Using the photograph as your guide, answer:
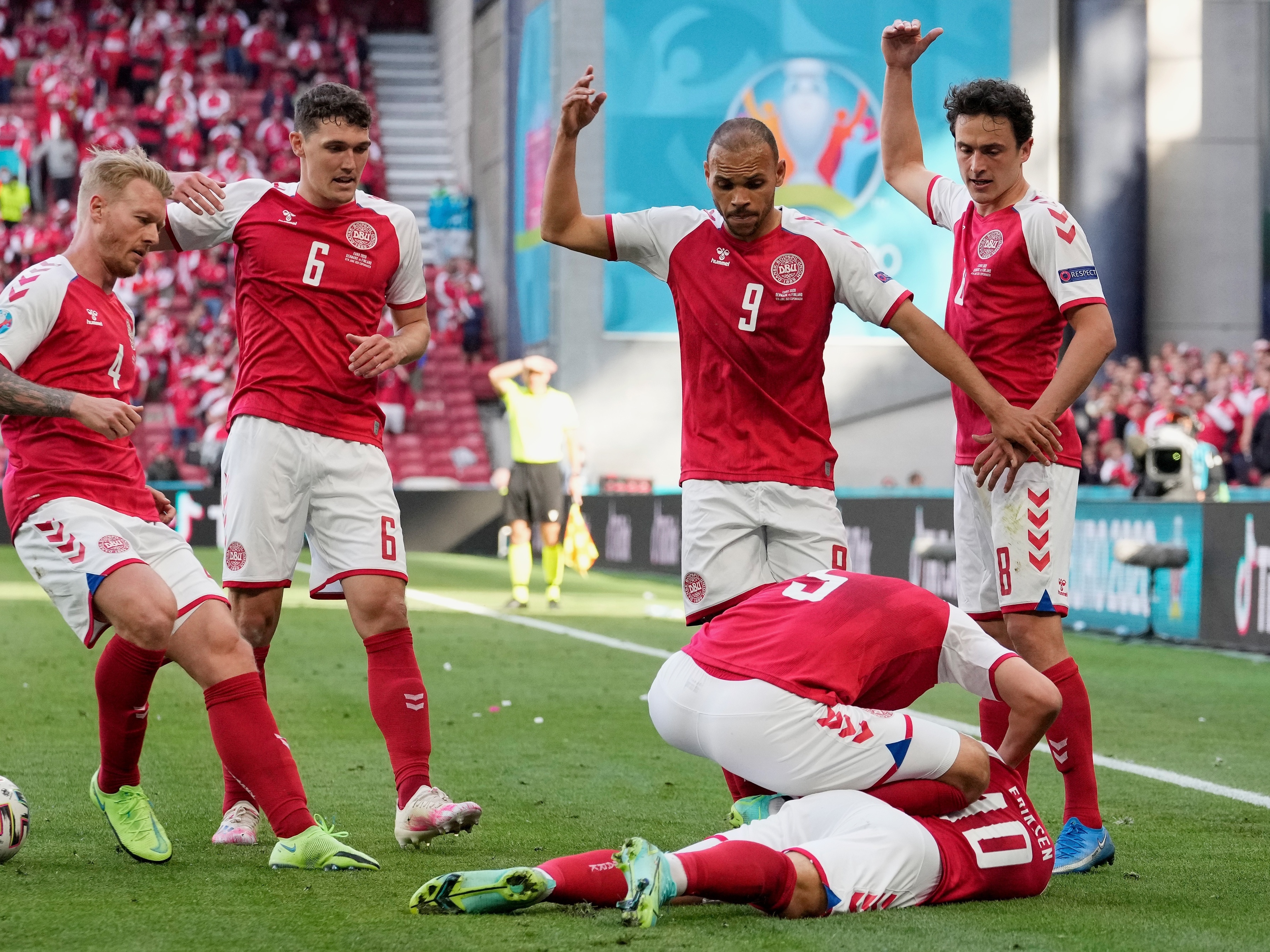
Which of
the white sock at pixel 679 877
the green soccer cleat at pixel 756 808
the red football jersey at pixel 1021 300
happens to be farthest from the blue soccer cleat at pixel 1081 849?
the white sock at pixel 679 877

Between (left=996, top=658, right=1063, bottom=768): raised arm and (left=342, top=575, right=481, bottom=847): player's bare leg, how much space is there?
1707 mm

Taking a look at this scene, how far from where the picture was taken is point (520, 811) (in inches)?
224

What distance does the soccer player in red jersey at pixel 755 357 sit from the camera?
16.4 ft

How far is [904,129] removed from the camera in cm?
577

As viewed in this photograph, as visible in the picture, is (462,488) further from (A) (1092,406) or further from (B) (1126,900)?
(B) (1126,900)

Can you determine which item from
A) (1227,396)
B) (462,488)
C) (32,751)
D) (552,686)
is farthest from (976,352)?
(462,488)

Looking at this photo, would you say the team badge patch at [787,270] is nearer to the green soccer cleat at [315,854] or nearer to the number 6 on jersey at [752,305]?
the number 6 on jersey at [752,305]

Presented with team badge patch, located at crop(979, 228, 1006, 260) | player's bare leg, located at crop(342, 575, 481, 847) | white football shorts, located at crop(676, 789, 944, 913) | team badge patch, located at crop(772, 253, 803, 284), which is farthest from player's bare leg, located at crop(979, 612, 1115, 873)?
player's bare leg, located at crop(342, 575, 481, 847)

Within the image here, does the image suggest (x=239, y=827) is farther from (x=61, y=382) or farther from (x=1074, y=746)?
(x=1074, y=746)

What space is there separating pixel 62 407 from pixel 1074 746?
3113mm

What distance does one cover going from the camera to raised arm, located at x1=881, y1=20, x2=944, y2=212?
5.68m

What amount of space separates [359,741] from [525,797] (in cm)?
163

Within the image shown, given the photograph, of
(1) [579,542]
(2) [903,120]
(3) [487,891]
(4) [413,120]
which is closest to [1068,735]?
(3) [487,891]

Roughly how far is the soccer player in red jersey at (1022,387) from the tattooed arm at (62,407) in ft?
8.17
